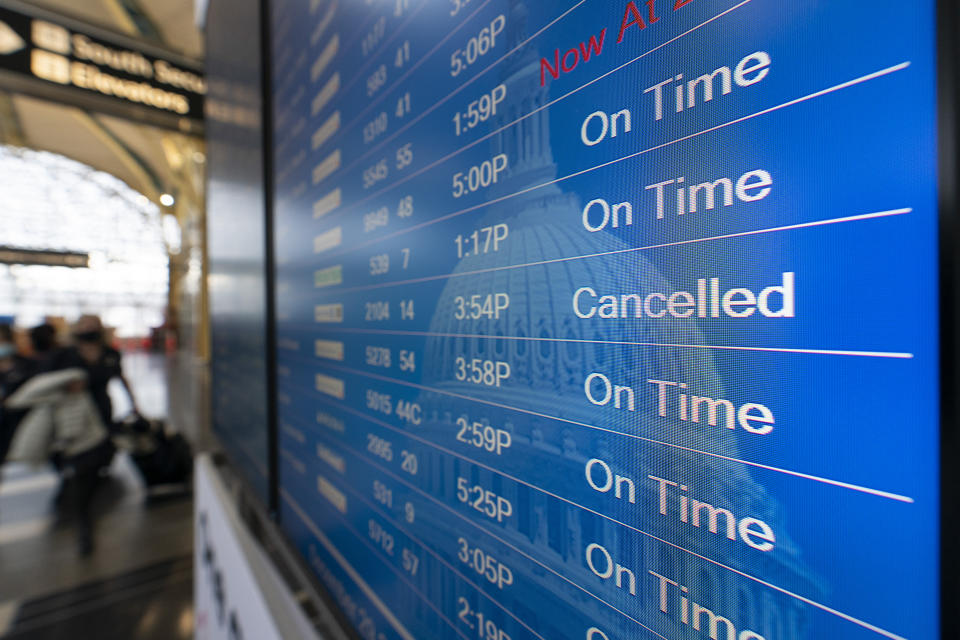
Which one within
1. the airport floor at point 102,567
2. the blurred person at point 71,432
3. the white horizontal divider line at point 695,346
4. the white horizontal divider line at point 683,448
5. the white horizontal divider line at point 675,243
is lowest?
the airport floor at point 102,567

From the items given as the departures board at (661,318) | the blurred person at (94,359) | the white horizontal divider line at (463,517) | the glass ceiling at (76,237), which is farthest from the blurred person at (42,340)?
the glass ceiling at (76,237)

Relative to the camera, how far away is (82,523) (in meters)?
2.73

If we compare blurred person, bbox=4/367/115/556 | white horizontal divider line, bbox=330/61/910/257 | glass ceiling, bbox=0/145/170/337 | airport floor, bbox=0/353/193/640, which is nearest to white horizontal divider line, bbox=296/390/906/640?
white horizontal divider line, bbox=330/61/910/257

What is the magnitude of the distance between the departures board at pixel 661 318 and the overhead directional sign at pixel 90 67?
5.55ft

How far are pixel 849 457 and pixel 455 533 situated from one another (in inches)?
12.9

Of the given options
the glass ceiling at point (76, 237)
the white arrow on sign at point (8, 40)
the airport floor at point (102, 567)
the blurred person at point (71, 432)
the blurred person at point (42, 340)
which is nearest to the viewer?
the white arrow on sign at point (8, 40)

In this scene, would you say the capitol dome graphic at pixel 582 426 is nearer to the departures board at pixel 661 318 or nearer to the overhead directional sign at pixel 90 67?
the departures board at pixel 661 318

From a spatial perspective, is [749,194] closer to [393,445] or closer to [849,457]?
[849,457]

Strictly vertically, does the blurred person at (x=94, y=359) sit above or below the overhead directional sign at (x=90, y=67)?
below

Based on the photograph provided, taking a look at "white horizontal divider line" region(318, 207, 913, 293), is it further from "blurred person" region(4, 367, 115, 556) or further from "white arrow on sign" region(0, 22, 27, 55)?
"blurred person" region(4, 367, 115, 556)

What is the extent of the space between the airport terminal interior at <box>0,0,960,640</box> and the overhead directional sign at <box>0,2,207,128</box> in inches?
47.5

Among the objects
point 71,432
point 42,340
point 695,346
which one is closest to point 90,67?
point 695,346

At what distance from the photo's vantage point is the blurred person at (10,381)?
3529 mm

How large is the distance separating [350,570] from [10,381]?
14.8ft
